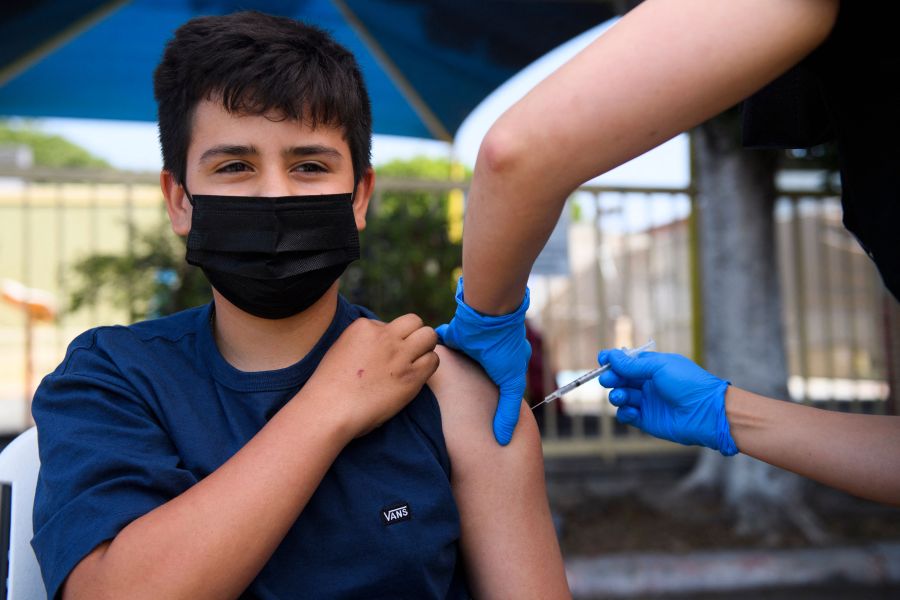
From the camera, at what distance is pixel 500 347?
1438 millimetres

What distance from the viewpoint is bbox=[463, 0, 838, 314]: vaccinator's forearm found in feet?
3.14

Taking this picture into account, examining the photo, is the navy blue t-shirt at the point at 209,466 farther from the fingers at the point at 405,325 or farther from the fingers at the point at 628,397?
the fingers at the point at 628,397

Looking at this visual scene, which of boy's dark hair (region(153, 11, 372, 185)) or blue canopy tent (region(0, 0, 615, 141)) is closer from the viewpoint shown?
boy's dark hair (region(153, 11, 372, 185))

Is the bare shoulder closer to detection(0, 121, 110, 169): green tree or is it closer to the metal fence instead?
the metal fence

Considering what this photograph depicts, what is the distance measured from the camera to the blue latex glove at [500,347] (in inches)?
53.7

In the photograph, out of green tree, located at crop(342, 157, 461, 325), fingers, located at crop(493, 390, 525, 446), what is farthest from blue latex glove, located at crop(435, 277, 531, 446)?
green tree, located at crop(342, 157, 461, 325)

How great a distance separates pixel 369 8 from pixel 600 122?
488 centimetres

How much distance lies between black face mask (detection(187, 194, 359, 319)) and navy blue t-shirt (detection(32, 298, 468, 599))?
119 millimetres

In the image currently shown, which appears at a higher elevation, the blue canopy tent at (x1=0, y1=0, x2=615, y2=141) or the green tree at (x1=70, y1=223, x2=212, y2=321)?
the blue canopy tent at (x1=0, y1=0, x2=615, y2=141)

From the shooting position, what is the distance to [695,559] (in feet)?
13.4

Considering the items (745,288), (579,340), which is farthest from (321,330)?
(579,340)

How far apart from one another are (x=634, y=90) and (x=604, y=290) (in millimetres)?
4791

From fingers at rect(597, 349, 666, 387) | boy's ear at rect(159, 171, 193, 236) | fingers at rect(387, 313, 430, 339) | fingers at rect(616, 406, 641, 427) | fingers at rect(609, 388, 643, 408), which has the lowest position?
fingers at rect(616, 406, 641, 427)

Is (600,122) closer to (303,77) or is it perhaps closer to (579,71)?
(579,71)
